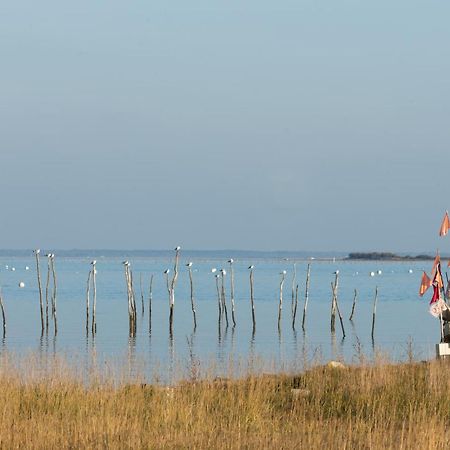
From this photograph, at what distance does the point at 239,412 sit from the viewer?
13094 millimetres

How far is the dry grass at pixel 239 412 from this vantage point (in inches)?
430

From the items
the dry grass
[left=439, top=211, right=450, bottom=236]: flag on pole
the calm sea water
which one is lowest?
the calm sea water

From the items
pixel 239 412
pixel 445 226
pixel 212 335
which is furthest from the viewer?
pixel 212 335

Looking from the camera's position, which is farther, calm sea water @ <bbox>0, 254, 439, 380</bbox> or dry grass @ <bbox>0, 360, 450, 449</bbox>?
calm sea water @ <bbox>0, 254, 439, 380</bbox>

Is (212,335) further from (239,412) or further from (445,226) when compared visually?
(239,412)

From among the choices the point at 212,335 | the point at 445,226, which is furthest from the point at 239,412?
the point at 212,335

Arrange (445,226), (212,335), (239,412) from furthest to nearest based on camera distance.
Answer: (212,335)
(445,226)
(239,412)

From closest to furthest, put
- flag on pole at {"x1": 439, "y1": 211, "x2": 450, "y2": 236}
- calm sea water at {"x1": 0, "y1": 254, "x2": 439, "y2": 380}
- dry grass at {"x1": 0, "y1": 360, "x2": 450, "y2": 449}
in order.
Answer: dry grass at {"x1": 0, "y1": 360, "x2": 450, "y2": 449} < flag on pole at {"x1": 439, "y1": 211, "x2": 450, "y2": 236} < calm sea water at {"x1": 0, "y1": 254, "x2": 439, "y2": 380}

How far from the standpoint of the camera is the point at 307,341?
39.5 m

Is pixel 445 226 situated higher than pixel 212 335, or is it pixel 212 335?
pixel 445 226

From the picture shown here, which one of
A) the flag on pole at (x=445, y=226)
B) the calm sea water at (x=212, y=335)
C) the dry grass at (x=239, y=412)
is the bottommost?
the calm sea water at (x=212, y=335)

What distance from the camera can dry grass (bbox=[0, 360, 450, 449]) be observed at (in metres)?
10.9

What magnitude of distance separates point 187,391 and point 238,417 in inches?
102

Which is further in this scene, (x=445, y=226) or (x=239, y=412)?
(x=445, y=226)
